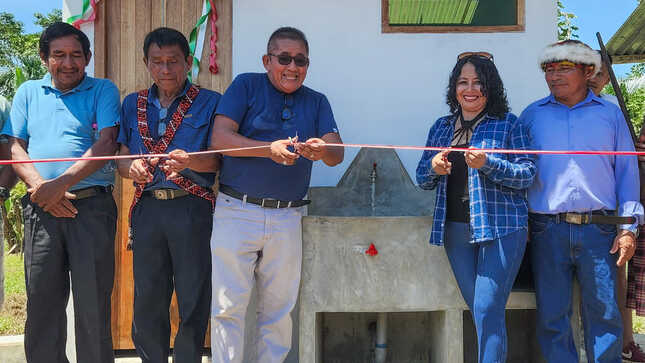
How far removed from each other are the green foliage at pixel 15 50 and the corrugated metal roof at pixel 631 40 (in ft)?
55.9

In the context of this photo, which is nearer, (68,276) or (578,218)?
(578,218)

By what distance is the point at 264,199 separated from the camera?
3088 millimetres

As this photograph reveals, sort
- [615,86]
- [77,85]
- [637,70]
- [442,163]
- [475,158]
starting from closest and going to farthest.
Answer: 1. [475,158]
2. [442,163]
3. [77,85]
4. [615,86]
5. [637,70]

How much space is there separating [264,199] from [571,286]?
1733 millimetres

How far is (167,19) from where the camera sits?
4414 millimetres

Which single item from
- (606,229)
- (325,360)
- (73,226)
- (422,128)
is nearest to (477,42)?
(422,128)

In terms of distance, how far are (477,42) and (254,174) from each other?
7.58ft

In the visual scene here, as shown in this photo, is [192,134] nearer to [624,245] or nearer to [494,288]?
[494,288]

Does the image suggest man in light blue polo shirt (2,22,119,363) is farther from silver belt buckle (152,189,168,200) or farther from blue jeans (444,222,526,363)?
blue jeans (444,222,526,363)

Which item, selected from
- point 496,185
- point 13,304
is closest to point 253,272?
point 496,185

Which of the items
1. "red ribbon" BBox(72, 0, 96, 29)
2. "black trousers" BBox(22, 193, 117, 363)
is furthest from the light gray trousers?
"red ribbon" BBox(72, 0, 96, 29)

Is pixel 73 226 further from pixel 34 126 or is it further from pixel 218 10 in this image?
pixel 218 10

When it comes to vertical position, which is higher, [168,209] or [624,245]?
[168,209]

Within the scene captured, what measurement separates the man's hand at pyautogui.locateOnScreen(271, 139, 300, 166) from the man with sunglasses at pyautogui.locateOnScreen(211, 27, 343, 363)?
121 mm
